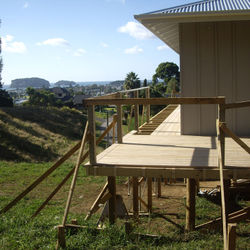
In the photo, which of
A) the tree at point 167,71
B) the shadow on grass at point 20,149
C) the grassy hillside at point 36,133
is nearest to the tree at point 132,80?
the tree at point 167,71

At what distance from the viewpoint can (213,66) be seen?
8750 millimetres

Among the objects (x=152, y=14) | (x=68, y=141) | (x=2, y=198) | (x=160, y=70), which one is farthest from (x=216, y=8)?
(x=160, y=70)

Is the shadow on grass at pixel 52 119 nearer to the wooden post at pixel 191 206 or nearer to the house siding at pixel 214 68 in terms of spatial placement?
the house siding at pixel 214 68

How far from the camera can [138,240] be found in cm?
512

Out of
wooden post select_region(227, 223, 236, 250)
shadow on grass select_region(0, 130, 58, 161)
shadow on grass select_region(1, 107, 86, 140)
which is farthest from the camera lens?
shadow on grass select_region(1, 107, 86, 140)

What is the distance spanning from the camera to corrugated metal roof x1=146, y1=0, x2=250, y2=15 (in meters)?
7.61

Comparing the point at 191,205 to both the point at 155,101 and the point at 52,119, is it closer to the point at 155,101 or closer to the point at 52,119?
the point at 155,101

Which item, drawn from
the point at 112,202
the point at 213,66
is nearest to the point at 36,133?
the point at 213,66

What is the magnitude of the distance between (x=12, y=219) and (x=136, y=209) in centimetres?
317

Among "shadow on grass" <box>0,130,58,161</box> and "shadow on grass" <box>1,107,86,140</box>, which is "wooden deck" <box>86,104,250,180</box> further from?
"shadow on grass" <box>1,107,86,140</box>

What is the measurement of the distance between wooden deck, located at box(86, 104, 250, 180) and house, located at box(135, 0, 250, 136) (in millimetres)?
750

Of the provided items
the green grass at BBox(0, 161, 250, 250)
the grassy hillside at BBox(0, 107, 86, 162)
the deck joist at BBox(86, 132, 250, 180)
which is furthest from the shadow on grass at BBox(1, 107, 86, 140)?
the deck joist at BBox(86, 132, 250, 180)

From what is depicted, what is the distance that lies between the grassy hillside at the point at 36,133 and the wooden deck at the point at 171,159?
12.5 m

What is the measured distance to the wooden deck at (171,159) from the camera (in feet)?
19.5
